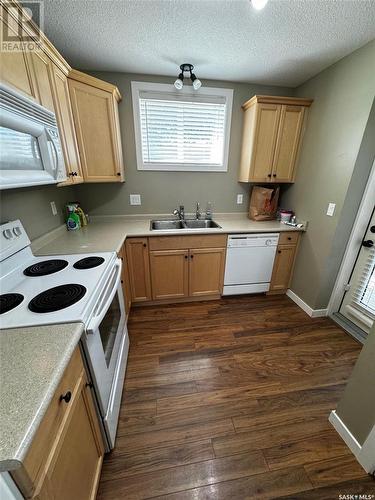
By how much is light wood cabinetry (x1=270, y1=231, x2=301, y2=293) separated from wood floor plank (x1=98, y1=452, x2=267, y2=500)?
5.74ft

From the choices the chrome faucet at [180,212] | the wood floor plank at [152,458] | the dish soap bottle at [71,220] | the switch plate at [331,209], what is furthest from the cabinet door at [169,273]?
the switch plate at [331,209]

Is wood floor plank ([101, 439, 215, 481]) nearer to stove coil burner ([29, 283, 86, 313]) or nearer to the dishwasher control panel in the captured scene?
stove coil burner ([29, 283, 86, 313])

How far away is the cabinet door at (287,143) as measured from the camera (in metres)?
2.20

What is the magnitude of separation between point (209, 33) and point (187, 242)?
1687mm

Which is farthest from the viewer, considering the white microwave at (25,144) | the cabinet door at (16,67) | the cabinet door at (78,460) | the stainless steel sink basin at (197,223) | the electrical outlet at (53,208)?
the stainless steel sink basin at (197,223)

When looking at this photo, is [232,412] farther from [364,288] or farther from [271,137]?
[271,137]

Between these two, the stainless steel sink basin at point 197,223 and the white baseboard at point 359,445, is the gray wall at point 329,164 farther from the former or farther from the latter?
the white baseboard at point 359,445

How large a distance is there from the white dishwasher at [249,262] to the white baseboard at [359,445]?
4.48ft

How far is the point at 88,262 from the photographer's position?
132 centimetres

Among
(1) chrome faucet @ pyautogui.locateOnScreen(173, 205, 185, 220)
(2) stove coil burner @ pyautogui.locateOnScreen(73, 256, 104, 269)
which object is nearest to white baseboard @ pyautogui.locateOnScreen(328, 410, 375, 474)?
(2) stove coil burner @ pyautogui.locateOnScreen(73, 256, 104, 269)

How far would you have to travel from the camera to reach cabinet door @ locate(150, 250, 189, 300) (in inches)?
85.9

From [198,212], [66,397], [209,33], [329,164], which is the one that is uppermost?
[209,33]

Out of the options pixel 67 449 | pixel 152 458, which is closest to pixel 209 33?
pixel 67 449

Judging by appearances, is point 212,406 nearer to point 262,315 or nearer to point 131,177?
point 262,315
